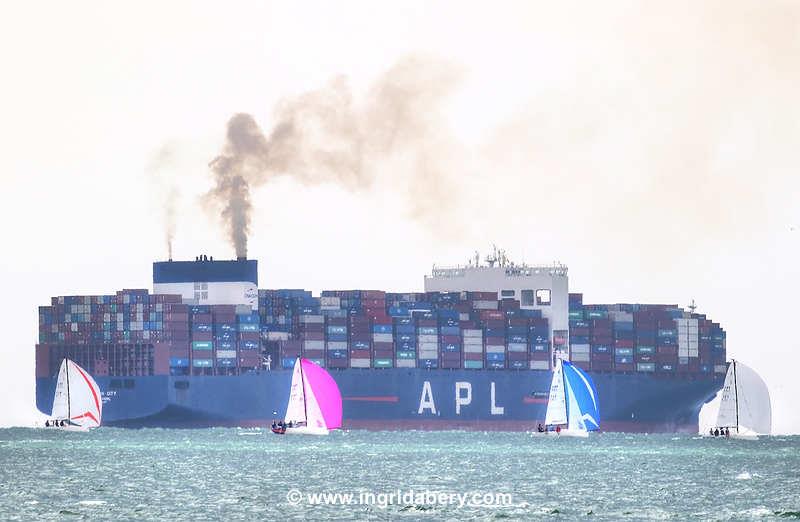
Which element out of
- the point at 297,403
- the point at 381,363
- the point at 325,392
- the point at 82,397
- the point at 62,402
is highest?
the point at 381,363

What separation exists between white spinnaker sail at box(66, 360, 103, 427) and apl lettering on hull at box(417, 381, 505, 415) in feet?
78.6

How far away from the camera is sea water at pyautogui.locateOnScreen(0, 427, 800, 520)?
7050 centimetres

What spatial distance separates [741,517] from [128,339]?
84.0 meters

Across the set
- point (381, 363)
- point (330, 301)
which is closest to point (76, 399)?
point (330, 301)

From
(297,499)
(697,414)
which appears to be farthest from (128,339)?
(297,499)

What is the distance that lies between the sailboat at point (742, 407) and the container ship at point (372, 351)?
19768mm

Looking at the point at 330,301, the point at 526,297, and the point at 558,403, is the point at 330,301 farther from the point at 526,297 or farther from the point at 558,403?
the point at 558,403

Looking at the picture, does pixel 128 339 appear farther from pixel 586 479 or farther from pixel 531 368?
pixel 586 479

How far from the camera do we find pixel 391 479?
8675 cm

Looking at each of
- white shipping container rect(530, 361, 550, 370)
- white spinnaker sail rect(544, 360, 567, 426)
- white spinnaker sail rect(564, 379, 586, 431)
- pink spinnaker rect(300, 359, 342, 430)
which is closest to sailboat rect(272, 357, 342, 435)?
pink spinnaker rect(300, 359, 342, 430)

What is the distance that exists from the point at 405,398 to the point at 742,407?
27.9 metres

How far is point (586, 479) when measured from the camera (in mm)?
88688

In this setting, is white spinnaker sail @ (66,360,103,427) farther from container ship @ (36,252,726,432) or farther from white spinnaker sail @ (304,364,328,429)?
white spinnaker sail @ (304,364,328,429)

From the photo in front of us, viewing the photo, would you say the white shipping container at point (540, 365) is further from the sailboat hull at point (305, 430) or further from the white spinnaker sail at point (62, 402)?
the white spinnaker sail at point (62, 402)
